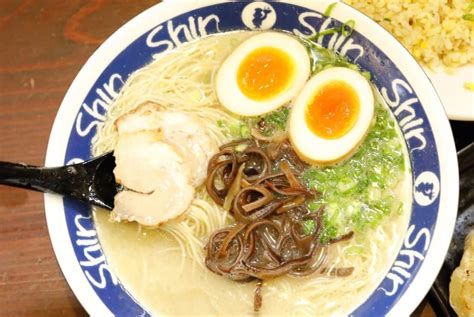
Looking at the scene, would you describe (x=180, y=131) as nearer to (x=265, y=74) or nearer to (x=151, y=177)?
(x=151, y=177)

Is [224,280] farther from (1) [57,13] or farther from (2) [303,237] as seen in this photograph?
(1) [57,13]

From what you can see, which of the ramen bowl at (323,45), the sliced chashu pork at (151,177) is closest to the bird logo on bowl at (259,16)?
the ramen bowl at (323,45)

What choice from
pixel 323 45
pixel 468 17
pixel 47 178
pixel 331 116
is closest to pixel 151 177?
pixel 47 178

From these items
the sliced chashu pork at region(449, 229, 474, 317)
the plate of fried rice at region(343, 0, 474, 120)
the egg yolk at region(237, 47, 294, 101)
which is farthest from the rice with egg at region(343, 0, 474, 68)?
the sliced chashu pork at region(449, 229, 474, 317)

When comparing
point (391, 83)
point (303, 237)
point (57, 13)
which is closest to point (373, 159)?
point (391, 83)

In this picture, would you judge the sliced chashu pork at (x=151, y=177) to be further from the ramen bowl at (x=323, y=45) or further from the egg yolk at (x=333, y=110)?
the egg yolk at (x=333, y=110)
